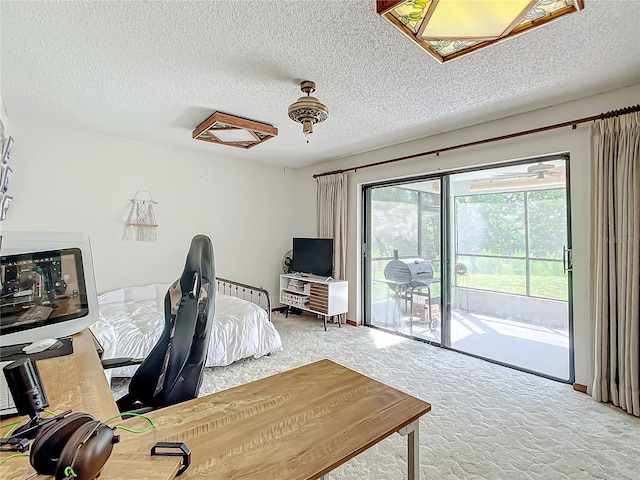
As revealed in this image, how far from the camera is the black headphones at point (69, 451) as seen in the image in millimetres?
599

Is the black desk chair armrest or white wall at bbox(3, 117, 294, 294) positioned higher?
white wall at bbox(3, 117, 294, 294)

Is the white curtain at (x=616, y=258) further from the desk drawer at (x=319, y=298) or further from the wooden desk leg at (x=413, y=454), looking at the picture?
the desk drawer at (x=319, y=298)

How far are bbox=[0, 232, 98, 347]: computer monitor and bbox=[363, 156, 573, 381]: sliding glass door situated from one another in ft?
11.1

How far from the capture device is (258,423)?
1.03m

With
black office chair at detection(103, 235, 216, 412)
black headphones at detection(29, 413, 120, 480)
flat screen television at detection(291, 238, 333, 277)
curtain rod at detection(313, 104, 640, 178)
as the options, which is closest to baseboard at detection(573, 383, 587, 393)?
curtain rod at detection(313, 104, 640, 178)

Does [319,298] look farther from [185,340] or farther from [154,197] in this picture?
[185,340]

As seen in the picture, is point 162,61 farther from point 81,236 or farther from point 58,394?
point 58,394

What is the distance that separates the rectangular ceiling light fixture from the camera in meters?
3.05

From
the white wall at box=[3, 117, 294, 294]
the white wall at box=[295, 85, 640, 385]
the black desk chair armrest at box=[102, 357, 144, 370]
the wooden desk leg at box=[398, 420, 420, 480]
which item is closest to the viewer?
the wooden desk leg at box=[398, 420, 420, 480]

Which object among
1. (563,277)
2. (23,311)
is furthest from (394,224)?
(23,311)

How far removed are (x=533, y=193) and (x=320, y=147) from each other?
99.6 inches

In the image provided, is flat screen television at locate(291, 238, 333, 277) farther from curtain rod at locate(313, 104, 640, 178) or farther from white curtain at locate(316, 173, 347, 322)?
curtain rod at locate(313, 104, 640, 178)

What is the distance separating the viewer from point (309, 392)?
49.1 inches

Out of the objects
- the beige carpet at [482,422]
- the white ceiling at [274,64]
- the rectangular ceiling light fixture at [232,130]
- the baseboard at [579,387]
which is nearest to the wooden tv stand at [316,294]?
the beige carpet at [482,422]
